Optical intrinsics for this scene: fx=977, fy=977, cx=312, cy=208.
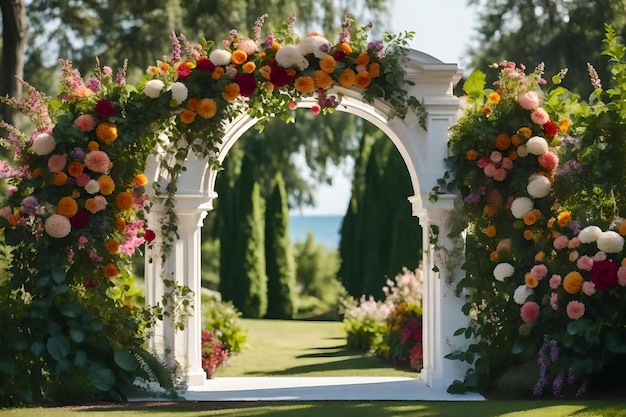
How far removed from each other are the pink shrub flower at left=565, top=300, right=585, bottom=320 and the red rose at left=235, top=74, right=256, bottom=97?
123 inches

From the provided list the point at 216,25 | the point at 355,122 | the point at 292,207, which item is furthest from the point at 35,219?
the point at 292,207

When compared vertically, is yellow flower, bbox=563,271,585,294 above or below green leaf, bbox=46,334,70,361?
above

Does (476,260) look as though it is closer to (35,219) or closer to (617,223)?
(617,223)

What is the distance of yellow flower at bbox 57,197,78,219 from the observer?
785 centimetres

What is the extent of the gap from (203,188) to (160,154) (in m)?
0.49

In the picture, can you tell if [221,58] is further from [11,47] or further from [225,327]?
[11,47]

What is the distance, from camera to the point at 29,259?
7.89 m

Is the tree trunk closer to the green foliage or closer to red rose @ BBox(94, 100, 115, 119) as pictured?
the green foliage

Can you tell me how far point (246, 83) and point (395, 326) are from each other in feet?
15.2

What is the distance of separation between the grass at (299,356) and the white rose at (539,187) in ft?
10.0

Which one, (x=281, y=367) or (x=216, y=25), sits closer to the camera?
(x=281, y=367)

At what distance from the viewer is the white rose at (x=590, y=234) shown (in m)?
7.50

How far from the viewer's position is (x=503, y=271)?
804 cm

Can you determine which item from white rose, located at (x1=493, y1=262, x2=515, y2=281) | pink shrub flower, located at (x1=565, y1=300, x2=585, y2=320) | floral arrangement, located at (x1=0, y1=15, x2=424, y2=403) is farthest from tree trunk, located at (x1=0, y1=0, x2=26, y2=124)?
pink shrub flower, located at (x1=565, y1=300, x2=585, y2=320)
